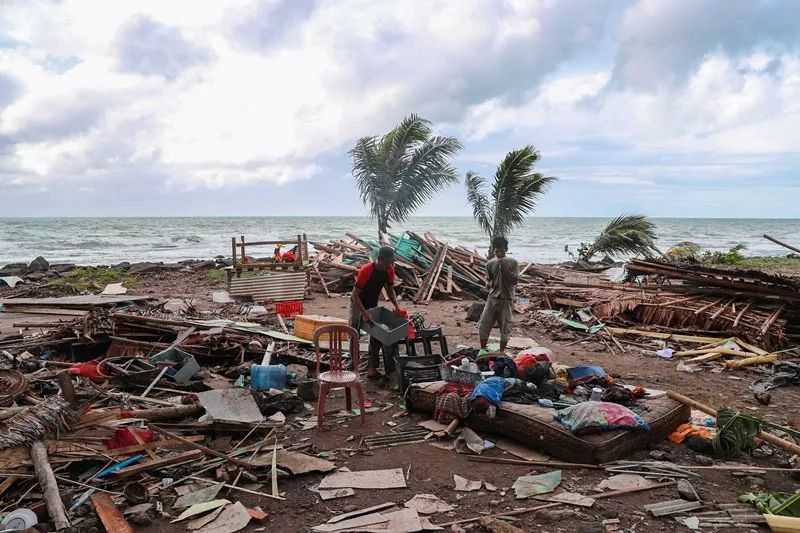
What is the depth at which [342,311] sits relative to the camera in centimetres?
1256

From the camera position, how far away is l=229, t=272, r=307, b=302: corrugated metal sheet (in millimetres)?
13234

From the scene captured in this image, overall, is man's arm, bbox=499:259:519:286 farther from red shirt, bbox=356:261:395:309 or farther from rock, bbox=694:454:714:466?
rock, bbox=694:454:714:466

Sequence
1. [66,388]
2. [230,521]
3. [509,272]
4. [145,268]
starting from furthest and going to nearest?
[145,268], [509,272], [66,388], [230,521]

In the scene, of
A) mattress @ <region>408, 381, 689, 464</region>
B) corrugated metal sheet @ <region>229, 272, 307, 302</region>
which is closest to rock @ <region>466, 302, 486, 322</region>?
corrugated metal sheet @ <region>229, 272, 307, 302</region>

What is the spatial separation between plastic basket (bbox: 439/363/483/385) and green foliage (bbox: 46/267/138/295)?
12.3 meters

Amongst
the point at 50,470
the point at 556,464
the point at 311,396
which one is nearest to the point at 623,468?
the point at 556,464

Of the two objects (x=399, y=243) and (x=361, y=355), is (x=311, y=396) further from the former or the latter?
(x=399, y=243)

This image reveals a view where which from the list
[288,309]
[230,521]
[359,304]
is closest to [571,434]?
[230,521]

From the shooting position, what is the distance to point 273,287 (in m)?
13.4

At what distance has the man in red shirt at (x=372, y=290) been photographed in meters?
6.98

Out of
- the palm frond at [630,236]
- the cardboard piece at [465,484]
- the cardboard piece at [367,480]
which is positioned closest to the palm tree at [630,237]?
the palm frond at [630,236]

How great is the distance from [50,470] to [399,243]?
Answer: 1227cm

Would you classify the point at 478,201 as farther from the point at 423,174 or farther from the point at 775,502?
the point at 775,502

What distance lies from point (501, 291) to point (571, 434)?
336cm
